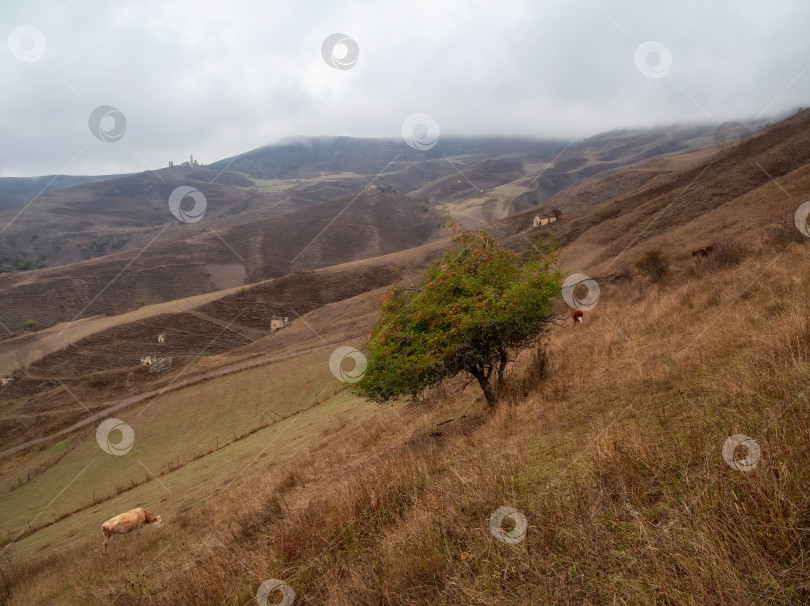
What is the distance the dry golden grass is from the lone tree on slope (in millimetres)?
1250

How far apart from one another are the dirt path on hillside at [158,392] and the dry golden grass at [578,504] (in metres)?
30.5

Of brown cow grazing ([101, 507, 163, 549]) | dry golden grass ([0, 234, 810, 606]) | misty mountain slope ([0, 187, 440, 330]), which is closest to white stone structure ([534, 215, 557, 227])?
misty mountain slope ([0, 187, 440, 330])

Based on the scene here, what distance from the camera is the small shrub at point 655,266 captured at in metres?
22.5

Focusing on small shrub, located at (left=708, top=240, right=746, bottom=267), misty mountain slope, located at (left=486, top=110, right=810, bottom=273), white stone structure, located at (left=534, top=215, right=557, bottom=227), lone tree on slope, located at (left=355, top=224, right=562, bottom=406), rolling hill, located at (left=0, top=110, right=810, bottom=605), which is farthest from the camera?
white stone structure, located at (left=534, top=215, right=557, bottom=227)

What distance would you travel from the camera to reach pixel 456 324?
10.6 m

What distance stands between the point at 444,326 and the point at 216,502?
27.4 ft

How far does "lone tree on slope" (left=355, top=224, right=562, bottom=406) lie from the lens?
418 inches

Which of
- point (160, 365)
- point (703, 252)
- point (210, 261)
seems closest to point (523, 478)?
point (703, 252)

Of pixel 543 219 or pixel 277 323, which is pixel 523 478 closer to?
pixel 277 323

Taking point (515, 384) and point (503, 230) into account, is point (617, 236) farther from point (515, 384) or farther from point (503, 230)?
point (515, 384)

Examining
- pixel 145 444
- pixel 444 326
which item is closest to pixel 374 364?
pixel 444 326

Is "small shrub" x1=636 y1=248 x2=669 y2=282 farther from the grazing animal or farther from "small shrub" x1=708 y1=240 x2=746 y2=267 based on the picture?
"small shrub" x1=708 y1=240 x2=746 y2=267

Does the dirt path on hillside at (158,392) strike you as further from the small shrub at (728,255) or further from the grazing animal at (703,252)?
the small shrub at (728,255)

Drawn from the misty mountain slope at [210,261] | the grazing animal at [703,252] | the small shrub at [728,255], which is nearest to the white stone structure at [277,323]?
the misty mountain slope at [210,261]
